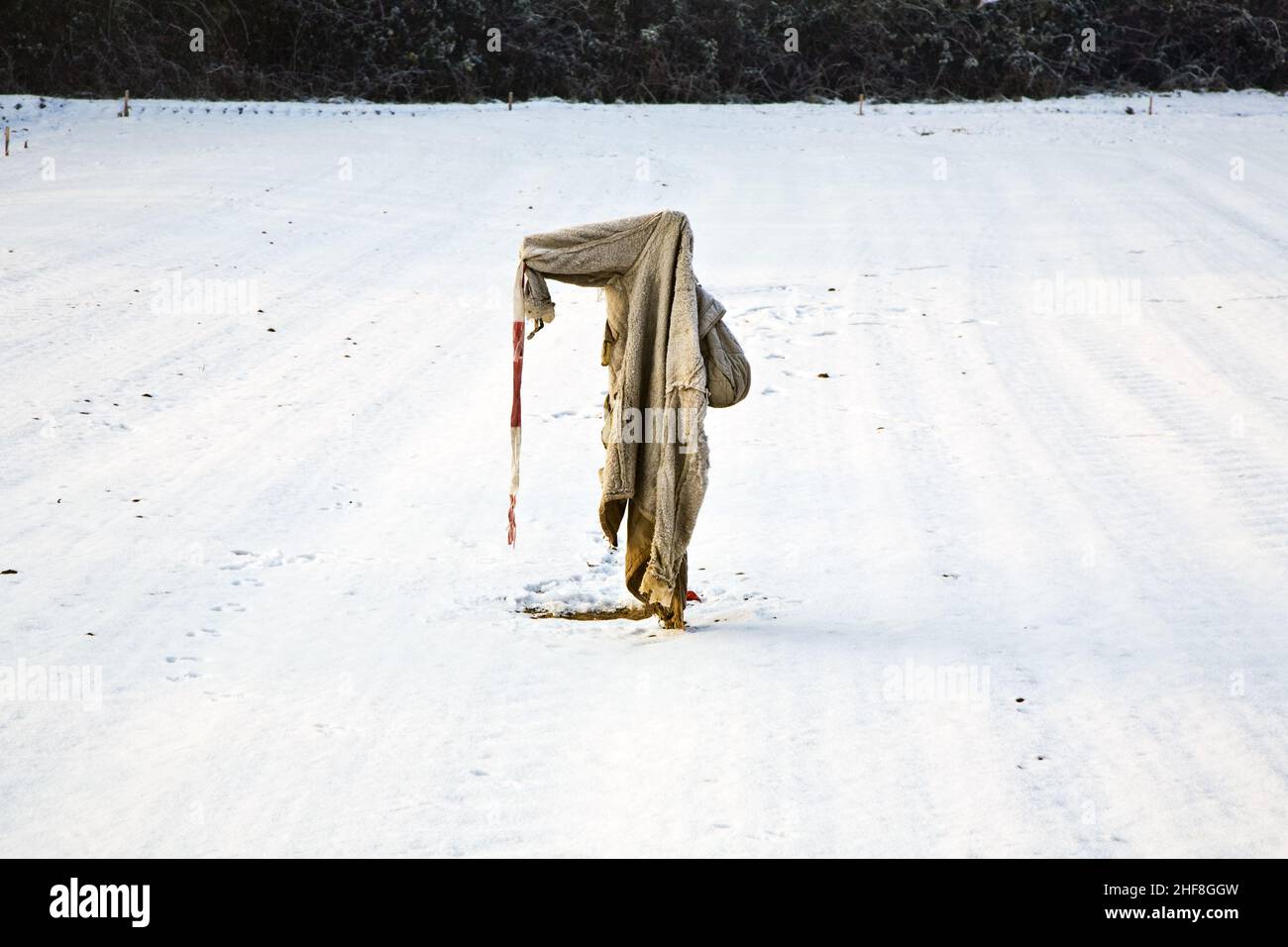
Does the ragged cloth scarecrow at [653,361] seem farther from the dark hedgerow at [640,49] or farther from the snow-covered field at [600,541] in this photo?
the dark hedgerow at [640,49]

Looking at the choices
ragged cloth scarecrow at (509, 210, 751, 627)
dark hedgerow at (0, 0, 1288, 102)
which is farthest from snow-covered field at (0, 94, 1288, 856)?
dark hedgerow at (0, 0, 1288, 102)

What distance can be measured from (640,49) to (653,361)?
87.9ft

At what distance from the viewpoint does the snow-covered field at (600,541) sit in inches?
210

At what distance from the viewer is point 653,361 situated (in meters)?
6.87

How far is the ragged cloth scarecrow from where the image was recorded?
21.9 feet

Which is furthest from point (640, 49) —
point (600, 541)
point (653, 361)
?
point (653, 361)

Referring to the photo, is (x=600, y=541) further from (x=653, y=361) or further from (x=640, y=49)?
(x=640, y=49)

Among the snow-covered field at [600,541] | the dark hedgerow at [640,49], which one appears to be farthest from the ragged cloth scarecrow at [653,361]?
the dark hedgerow at [640,49]

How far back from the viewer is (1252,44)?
108 feet

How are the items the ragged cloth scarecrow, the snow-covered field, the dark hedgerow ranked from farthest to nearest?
the dark hedgerow < the ragged cloth scarecrow < the snow-covered field

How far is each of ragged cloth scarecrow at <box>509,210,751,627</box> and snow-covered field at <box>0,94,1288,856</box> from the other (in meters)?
0.68

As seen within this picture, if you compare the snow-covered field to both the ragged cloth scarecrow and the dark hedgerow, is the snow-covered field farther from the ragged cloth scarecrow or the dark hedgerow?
the dark hedgerow

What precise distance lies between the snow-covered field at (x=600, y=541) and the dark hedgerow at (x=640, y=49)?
10101 millimetres

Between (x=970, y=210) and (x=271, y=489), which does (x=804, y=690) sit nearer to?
(x=271, y=489)
